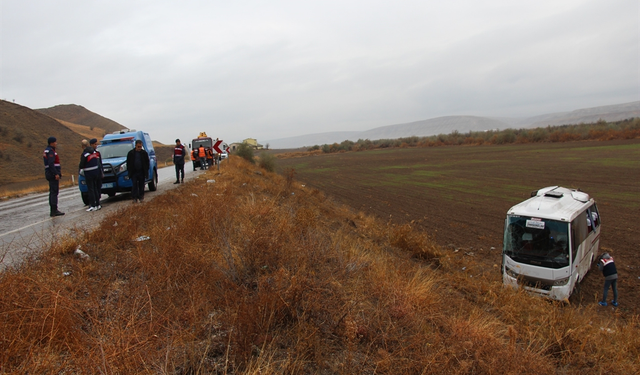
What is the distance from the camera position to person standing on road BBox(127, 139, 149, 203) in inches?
415

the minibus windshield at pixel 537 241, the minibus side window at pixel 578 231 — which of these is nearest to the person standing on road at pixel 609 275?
the minibus side window at pixel 578 231

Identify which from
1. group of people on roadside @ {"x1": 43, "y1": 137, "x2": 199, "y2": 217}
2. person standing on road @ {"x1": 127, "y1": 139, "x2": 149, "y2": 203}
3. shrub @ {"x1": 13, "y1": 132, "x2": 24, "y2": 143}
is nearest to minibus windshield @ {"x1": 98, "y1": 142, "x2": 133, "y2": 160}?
group of people on roadside @ {"x1": 43, "y1": 137, "x2": 199, "y2": 217}

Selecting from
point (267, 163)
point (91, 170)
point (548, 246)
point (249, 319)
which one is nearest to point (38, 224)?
point (91, 170)

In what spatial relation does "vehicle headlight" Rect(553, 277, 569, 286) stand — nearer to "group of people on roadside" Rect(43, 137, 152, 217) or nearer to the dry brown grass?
the dry brown grass

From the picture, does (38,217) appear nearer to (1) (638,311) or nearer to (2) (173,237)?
(2) (173,237)

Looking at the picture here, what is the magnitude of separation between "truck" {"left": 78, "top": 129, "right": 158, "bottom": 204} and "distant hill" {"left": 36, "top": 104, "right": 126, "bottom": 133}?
101 metres

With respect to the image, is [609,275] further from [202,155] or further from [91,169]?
[202,155]

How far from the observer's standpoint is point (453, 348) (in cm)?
346

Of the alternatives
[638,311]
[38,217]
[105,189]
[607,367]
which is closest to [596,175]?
[638,311]

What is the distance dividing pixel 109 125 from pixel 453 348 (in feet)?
408

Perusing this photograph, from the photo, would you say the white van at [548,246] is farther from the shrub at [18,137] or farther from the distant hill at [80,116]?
the distant hill at [80,116]

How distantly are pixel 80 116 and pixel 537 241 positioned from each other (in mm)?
125524

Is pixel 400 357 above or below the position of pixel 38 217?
below

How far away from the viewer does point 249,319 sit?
3320 mm
